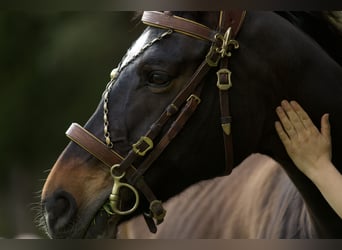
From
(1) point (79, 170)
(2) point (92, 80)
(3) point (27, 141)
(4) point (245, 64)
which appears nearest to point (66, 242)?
(1) point (79, 170)

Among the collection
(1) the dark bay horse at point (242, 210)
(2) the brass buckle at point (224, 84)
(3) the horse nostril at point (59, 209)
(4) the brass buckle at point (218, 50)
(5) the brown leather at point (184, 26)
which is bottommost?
(1) the dark bay horse at point (242, 210)

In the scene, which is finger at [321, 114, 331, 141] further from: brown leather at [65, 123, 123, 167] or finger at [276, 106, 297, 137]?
brown leather at [65, 123, 123, 167]

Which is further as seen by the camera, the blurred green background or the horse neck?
the blurred green background

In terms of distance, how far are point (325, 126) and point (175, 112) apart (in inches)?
17.1

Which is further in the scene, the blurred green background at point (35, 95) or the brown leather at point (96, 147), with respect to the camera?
the blurred green background at point (35, 95)

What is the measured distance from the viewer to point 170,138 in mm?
1676

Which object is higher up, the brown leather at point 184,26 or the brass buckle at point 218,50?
the brown leather at point 184,26

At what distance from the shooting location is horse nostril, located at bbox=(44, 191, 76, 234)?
65.7 inches

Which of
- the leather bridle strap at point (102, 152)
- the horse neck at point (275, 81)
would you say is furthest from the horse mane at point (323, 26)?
the leather bridle strap at point (102, 152)

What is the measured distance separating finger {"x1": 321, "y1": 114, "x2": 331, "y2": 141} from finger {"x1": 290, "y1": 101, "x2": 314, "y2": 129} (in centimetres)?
4

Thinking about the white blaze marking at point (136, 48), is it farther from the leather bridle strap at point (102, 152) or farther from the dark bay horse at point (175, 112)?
the leather bridle strap at point (102, 152)

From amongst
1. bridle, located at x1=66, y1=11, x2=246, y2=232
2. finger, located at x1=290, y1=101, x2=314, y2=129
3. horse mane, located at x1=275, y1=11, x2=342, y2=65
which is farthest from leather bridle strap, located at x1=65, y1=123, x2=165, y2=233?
horse mane, located at x1=275, y1=11, x2=342, y2=65

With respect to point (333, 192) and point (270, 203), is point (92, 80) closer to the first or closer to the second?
point (270, 203)

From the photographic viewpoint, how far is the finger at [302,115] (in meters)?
1.72
